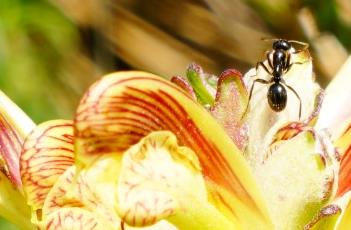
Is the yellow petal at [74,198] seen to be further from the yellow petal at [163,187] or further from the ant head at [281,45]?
the ant head at [281,45]

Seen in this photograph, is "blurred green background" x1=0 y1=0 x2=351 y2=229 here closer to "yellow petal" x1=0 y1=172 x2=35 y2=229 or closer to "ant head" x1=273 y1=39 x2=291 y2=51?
"ant head" x1=273 y1=39 x2=291 y2=51

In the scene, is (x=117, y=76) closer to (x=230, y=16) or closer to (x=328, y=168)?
(x=328, y=168)

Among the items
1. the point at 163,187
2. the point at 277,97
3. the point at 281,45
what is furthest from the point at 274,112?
the point at 163,187

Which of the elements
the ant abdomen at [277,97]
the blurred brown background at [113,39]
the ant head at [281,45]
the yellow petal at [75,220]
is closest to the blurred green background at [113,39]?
the blurred brown background at [113,39]

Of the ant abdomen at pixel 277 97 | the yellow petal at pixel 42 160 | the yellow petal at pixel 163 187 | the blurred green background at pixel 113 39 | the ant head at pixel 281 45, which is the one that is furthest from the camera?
the blurred green background at pixel 113 39

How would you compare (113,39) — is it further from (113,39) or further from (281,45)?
(281,45)

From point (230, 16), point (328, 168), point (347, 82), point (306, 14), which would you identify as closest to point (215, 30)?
point (230, 16)
